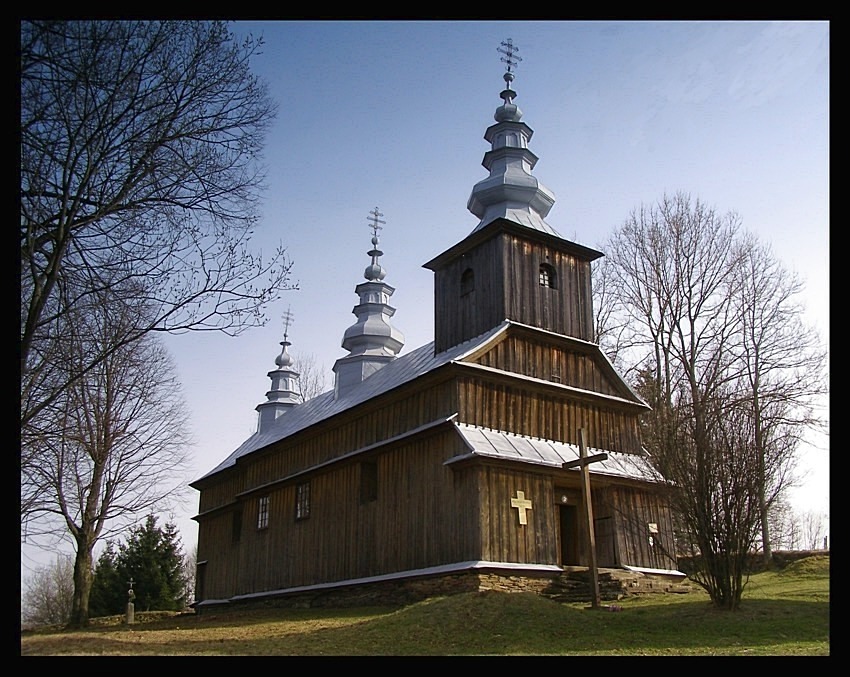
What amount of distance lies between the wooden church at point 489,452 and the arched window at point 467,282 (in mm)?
58

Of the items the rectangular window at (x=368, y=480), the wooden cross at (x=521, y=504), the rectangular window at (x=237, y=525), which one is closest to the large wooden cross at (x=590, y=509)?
the wooden cross at (x=521, y=504)

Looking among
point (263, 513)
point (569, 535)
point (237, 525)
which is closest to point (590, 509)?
point (569, 535)

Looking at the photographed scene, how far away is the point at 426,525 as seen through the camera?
20203mm

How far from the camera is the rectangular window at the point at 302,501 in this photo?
26308 millimetres

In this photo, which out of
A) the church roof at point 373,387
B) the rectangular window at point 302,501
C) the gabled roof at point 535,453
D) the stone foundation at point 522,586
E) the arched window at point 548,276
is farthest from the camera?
the rectangular window at point 302,501

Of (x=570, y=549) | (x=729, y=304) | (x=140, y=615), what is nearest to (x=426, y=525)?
(x=570, y=549)

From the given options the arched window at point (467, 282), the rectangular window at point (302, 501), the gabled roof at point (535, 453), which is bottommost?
the rectangular window at point (302, 501)

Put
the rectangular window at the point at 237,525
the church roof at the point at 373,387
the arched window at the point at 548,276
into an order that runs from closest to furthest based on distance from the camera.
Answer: the church roof at the point at 373,387
the arched window at the point at 548,276
the rectangular window at the point at 237,525

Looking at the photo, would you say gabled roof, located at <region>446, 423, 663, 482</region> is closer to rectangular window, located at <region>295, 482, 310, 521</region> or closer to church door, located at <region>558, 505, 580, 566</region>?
church door, located at <region>558, 505, 580, 566</region>

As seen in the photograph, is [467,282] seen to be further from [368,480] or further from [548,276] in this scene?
[368,480]

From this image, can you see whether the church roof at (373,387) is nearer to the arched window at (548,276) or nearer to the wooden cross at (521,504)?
the arched window at (548,276)

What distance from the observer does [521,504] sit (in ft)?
63.6

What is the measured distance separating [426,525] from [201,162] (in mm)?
A: 11562

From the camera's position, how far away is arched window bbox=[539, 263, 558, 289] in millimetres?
23391
